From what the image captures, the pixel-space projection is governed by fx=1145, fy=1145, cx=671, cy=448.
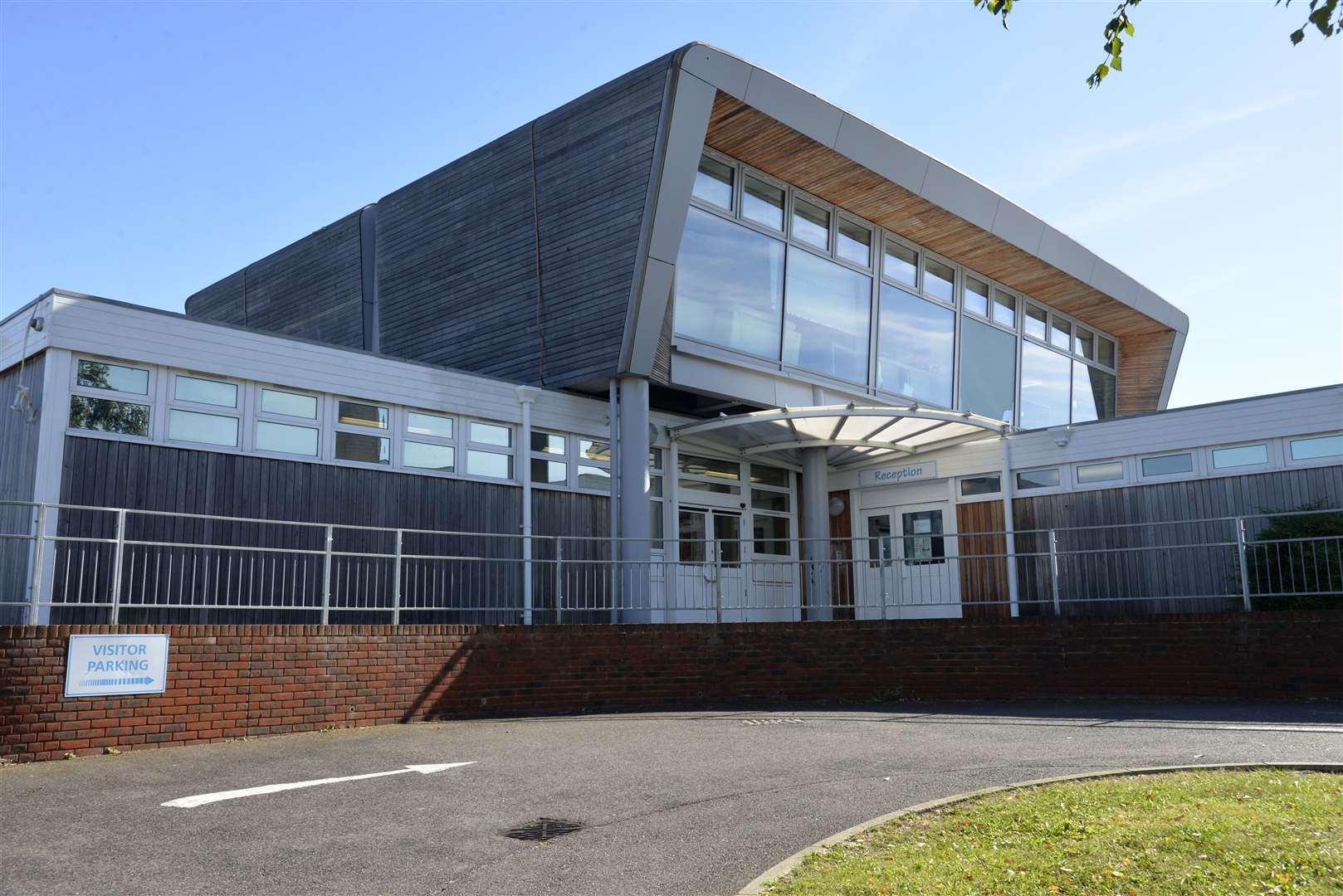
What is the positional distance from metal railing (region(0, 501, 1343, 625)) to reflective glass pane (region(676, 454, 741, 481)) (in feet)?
3.85

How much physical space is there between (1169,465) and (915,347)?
4.87 metres

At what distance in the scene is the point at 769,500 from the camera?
20.2m

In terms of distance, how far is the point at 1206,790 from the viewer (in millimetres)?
7191

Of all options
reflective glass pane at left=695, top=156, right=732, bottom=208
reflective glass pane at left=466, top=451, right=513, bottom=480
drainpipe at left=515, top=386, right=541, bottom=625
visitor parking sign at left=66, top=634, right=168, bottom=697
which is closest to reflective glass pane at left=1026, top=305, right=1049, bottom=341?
reflective glass pane at left=695, top=156, right=732, bottom=208

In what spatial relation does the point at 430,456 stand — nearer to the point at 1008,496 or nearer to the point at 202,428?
the point at 202,428

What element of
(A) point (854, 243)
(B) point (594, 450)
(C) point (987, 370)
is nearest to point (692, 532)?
(B) point (594, 450)

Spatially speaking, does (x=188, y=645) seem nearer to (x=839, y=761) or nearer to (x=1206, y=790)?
(x=839, y=761)

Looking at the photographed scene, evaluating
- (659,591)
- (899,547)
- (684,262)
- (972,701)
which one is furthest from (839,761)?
(899,547)

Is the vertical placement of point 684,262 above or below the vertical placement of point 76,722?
above

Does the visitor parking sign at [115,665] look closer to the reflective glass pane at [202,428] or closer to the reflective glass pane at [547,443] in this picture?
the reflective glass pane at [202,428]

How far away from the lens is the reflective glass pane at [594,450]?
1673cm

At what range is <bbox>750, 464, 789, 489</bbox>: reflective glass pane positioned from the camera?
19891 mm

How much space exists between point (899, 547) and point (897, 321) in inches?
157

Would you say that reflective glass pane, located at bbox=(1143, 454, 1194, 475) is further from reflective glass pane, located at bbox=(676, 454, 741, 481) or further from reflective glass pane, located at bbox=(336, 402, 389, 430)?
reflective glass pane, located at bbox=(336, 402, 389, 430)
